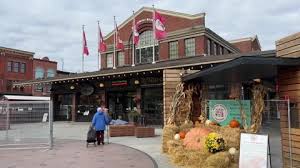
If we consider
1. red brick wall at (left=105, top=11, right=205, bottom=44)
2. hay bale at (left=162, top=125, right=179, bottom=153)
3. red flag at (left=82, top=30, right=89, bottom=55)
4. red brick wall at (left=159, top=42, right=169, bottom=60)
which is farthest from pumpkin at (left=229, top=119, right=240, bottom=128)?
red flag at (left=82, top=30, right=89, bottom=55)

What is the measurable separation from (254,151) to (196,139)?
265cm

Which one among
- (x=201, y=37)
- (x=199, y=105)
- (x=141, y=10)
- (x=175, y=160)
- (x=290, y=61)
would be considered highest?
(x=141, y=10)

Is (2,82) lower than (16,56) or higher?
lower

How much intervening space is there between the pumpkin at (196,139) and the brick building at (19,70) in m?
45.8

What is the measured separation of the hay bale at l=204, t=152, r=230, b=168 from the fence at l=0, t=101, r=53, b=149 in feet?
25.8

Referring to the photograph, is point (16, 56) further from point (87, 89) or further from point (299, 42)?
point (299, 42)

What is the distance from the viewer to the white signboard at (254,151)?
22.7ft

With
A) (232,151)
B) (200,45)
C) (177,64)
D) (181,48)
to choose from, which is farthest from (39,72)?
(232,151)

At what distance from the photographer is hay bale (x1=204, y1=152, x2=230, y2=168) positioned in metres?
7.87

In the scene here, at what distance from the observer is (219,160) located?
7.88m

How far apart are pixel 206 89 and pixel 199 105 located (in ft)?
2.16

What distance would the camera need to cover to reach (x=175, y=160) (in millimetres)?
9211

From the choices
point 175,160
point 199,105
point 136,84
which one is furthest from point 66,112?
point 175,160

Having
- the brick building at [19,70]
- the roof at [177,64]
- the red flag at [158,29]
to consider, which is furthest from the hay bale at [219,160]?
the brick building at [19,70]
